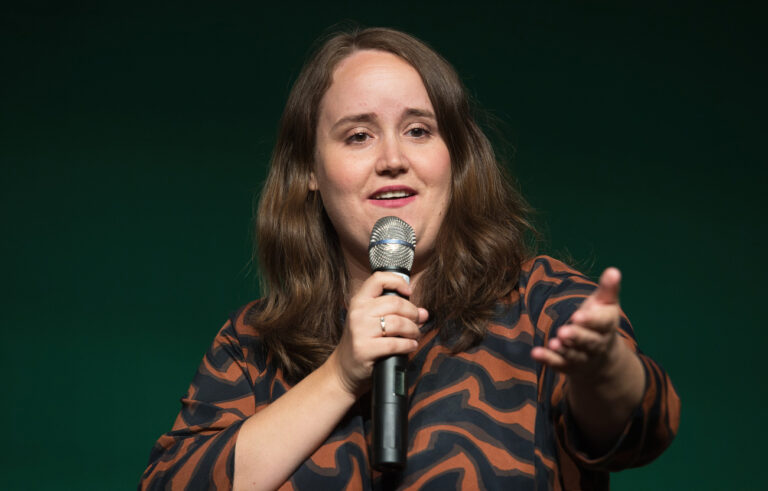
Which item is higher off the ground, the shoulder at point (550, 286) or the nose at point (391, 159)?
the nose at point (391, 159)

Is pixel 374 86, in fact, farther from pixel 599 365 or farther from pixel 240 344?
pixel 599 365

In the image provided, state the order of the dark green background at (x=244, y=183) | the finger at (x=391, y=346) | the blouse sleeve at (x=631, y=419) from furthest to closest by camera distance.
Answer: the dark green background at (x=244, y=183)
the finger at (x=391, y=346)
the blouse sleeve at (x=631, y=419)

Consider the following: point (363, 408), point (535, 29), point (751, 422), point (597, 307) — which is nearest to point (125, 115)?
point (535, 29)

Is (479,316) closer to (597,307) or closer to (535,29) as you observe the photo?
(597,307)

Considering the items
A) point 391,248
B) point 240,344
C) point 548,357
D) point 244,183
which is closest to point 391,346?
point 391,248

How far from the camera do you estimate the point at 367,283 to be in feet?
4.03

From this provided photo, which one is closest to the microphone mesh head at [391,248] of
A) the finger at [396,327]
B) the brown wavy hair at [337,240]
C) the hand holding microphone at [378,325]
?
the hand holding microphone at [378,325]

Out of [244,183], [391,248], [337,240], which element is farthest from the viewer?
[244,183]

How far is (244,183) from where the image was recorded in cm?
285

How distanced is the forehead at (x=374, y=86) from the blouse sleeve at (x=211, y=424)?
20.6 inches

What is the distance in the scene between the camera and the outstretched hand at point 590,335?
91 cm

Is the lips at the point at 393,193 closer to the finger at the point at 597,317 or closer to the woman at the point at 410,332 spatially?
the woman at the point at 410,332

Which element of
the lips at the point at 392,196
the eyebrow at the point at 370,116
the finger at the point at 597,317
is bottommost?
the finger at the point at 597,317

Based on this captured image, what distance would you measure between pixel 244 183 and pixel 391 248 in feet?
5.50
